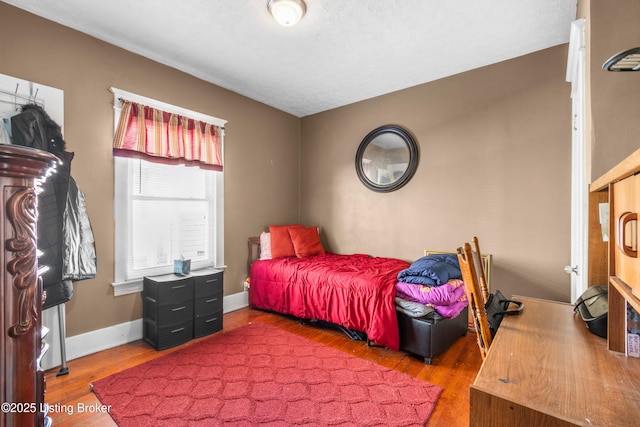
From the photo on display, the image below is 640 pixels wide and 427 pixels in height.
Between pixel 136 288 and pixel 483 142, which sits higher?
pixel 483 142

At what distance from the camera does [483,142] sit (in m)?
3.09

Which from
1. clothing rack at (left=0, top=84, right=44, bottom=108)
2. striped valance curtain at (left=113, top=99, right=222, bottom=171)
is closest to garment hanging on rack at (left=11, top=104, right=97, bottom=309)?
clothing rack at (left=0, top=84, right=44, bottom=108)

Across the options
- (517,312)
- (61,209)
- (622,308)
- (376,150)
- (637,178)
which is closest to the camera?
(637,178)

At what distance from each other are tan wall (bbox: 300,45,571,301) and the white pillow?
1097 millimetres

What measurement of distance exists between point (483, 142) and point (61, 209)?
3797 mm

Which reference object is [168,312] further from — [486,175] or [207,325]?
[486,175]

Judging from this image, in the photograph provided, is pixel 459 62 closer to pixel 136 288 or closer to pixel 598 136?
pixel 598 136

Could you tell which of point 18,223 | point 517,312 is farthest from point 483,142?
point 18,223

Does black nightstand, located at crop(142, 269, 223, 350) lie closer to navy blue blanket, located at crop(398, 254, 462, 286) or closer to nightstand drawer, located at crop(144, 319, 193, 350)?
nightstand drawer, located at crop(144, 319, 193, 350)

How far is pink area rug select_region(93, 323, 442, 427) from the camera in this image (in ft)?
5.67

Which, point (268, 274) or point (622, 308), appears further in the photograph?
point (268, 274)

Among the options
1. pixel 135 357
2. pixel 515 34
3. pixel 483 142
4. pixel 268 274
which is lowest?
pixel 135 357

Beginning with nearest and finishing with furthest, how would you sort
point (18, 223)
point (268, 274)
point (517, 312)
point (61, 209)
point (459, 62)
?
point (18, 223) → point (517, 312) → point (61, 209) → point (459, 62) → point (268, 274)

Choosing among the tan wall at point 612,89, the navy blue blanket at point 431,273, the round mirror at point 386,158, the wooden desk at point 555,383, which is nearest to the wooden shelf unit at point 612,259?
the wooden desk at point 555,383
